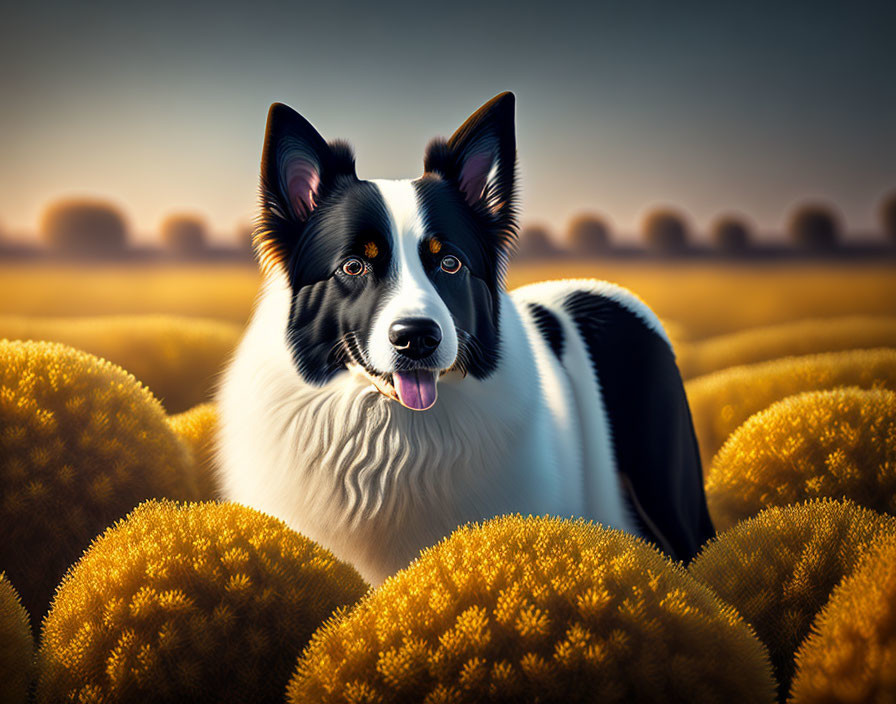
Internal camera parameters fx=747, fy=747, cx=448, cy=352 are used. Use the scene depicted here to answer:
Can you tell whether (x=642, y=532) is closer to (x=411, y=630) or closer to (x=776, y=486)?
(x=776, y=486)

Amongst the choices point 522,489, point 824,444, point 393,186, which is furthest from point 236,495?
point 824,444

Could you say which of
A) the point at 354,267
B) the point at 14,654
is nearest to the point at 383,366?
the point at 354,267

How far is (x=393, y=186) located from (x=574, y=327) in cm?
104

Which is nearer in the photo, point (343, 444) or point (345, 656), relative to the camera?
point (345, 656)

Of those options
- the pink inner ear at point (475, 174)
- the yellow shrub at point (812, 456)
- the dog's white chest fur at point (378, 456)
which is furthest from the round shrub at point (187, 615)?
the yellow shrub at point (812, 456)

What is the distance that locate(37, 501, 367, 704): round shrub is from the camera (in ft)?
4.58

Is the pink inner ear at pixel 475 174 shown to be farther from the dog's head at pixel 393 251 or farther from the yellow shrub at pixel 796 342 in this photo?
the yellow shrub at pixel 796 342

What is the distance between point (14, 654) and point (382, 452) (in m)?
0.97

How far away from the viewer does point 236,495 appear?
88.8 inches

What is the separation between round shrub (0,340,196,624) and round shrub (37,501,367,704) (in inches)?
19.1

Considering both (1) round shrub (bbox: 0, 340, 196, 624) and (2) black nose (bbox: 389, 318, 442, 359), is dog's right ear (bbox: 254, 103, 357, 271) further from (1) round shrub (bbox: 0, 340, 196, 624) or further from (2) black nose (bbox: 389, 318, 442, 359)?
(1) round shrub (bbox: 0, 340, 196, 624)

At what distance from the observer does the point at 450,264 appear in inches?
79.5

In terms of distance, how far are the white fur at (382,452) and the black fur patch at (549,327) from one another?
1.61ft

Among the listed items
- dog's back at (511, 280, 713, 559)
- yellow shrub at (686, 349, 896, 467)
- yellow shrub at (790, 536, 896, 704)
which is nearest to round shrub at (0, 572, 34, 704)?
yellow shrub at (790, 536, 896, 704)
